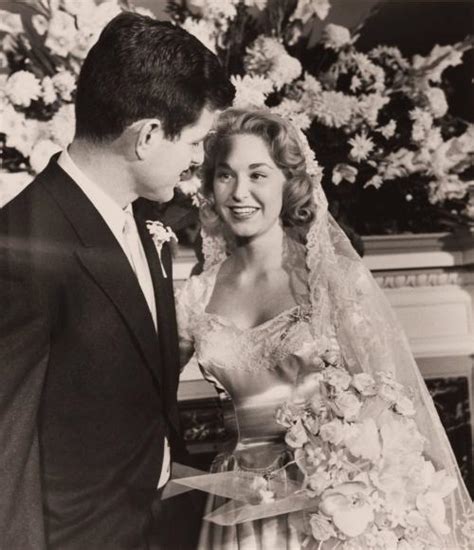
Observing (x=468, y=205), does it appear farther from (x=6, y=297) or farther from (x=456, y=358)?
(x=6, y=297)

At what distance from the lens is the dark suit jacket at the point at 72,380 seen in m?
0.96

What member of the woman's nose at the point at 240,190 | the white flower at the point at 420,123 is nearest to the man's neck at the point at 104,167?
the woman's nose at the point at 240,190

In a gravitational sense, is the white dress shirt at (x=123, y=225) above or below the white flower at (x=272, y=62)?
below

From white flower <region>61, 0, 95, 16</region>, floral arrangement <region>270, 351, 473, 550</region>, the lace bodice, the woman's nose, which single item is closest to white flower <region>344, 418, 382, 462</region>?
floral arrangement <region>270, 351, 473, 550</region>

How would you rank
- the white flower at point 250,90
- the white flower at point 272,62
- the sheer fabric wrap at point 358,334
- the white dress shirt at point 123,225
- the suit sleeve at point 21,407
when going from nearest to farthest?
the suit sleeve at point 21,407 < the white dress shirt at point 123,225 < the sheer fabric wrap at point 358,334 < the white flower at point 250,90 < the white flower at point 272,62

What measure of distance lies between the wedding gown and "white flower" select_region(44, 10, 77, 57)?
604 mm

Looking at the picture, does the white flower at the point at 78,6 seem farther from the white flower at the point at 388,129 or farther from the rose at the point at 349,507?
the rose at the point at 349,507

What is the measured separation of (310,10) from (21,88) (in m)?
0.62

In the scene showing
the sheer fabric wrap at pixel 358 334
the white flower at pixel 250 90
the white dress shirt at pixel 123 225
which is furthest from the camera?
the white flower at pixel 250 90

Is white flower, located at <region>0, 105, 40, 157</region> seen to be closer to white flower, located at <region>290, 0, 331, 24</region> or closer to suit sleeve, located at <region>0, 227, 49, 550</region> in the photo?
suit sleeve, located at <region>0, 227, 49, 550</region>

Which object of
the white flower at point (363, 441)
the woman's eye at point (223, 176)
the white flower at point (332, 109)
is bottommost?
the white flower at point (363, 441)

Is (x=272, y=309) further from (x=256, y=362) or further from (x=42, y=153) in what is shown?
(x=42, y=153)

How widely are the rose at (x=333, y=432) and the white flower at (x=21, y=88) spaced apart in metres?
0.84

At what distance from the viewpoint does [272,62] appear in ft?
4.64
